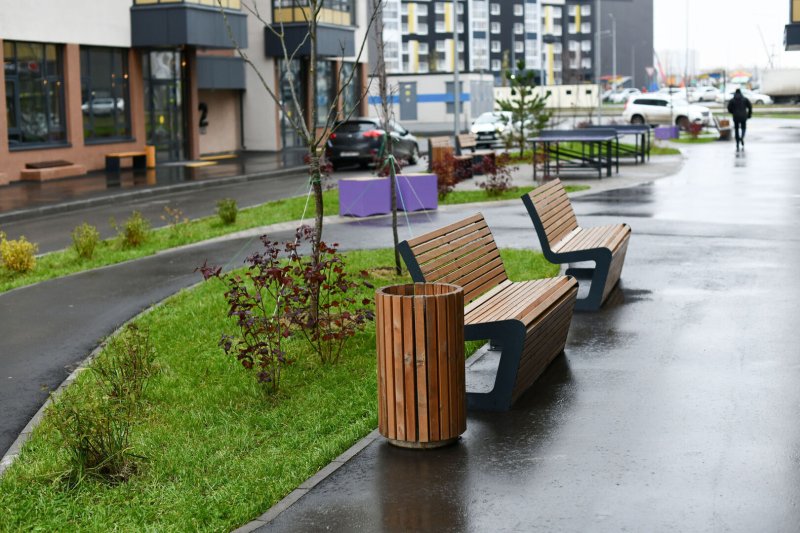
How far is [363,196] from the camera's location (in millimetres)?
19094

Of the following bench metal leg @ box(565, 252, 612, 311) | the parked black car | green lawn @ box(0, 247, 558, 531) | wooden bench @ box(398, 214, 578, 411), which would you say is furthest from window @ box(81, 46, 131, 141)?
wooden bench @ box(398, 214, 578, 411)

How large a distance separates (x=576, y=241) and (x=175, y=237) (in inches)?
277

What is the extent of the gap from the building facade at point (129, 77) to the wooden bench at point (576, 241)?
16340 millimetres

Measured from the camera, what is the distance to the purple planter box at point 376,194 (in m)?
19.1

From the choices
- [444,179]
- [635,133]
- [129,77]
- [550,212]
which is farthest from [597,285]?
[129,77]

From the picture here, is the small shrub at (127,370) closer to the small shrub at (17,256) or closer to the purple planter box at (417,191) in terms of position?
the small shrub at (17,256)

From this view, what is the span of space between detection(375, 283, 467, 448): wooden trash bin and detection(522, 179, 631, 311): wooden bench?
381cm

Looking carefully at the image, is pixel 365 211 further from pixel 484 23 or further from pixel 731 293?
pixel 484 23

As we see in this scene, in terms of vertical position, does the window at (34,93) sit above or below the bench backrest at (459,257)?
above

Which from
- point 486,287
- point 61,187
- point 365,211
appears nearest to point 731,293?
point 486,287

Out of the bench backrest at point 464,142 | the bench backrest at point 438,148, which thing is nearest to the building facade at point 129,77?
the bench backrest at point 438,148

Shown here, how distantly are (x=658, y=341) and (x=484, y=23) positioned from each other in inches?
5124

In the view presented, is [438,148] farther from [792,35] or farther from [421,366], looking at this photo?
[421,366]

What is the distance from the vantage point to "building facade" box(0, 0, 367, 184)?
98.0ft
